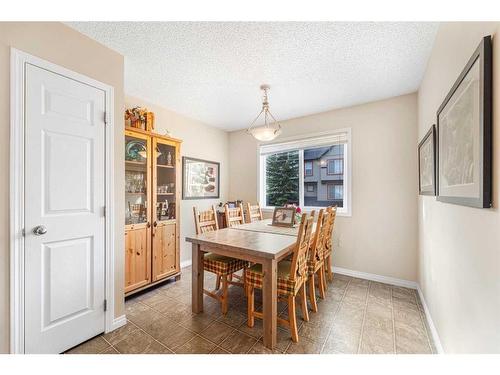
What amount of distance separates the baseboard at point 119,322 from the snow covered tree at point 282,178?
2.72 meters

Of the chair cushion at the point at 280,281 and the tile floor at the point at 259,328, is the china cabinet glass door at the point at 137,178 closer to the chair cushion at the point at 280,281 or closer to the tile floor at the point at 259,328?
the tile floor at the point at 259,328

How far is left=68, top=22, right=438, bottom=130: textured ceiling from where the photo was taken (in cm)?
168

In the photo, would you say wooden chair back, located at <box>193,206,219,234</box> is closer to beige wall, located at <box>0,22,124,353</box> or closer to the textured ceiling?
beige wall, located at <box>0,22,124,353</box>

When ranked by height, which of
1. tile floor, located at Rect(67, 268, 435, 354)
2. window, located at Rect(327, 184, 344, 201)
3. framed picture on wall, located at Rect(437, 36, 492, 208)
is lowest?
tile floor, located at Rect(67, 268, 435, 354)

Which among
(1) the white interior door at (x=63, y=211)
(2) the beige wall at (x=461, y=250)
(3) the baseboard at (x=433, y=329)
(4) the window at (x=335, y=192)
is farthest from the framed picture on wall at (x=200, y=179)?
(3) the baseboard at (x=433, y=329)

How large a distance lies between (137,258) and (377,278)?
121 inches

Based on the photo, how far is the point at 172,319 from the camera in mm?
2082

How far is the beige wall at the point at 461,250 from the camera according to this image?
87cm

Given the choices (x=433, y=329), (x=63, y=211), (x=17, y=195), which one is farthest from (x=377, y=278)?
(x=17, y=195)

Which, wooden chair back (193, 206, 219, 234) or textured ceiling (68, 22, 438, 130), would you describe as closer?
textured ceiling (68, 22, 438, 130)

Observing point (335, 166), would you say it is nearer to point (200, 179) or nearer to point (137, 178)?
point (200, 179)

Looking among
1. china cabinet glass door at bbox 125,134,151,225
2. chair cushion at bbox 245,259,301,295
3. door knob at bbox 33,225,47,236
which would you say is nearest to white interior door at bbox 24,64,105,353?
door knob at bbox 33,225,47,236

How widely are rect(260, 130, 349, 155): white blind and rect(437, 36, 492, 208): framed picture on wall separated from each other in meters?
1.82
